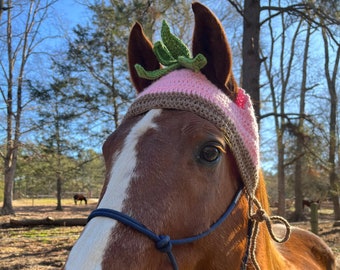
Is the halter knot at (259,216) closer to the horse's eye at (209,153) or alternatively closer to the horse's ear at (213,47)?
the horse's eye at (209,153)

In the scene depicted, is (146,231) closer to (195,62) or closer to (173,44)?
(195,62)

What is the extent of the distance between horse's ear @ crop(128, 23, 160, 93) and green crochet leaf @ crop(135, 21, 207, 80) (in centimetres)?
15

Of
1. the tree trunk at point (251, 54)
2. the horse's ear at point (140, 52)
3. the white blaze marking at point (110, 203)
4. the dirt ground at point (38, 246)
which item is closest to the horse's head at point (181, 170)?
the white blaze marking at point (110, 203)

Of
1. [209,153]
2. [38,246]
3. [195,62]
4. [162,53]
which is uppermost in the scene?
[162,53]

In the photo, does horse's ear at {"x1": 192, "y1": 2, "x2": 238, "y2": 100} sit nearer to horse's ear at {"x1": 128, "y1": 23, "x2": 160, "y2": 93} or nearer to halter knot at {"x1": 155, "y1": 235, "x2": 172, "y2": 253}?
horse's ear at {"x1": 128, "y1": 23, "x2": 160, "y2": 93}

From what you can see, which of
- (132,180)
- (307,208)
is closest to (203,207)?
(132,180)

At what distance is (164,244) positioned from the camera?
1160mm

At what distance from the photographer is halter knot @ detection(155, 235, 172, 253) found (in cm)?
115

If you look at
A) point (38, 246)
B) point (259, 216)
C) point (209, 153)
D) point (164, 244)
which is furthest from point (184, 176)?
point (38, 246)

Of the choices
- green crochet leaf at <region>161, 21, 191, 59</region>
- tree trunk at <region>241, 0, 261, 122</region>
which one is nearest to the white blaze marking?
green crochet leaf at <region>161, 21, 191, 59</region>

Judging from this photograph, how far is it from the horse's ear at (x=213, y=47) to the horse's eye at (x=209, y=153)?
40 cm

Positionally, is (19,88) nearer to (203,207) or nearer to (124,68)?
(124,68)

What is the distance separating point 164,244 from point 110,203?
0.22m

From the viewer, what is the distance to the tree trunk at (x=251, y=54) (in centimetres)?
633
